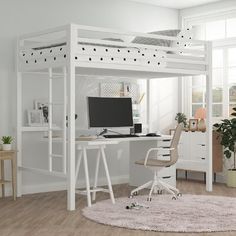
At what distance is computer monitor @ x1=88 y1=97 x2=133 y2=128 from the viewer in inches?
250

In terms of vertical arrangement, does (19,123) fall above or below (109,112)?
below

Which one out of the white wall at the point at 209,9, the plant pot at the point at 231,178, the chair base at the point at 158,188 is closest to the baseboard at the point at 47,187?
the chair base at the point at 158,188

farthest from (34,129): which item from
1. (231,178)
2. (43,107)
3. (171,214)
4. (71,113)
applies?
(231,178)

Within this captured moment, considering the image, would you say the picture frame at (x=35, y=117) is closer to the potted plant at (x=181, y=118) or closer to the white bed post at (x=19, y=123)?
the white bed post at (x=19, y=123)

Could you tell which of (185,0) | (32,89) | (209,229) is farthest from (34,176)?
(185,0)

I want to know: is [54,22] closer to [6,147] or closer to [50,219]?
[6,147]

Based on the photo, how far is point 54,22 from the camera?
6.77m

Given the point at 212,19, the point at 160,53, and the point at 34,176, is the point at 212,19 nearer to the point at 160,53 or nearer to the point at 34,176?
the point at 160,53

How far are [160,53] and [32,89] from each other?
1.66 meters

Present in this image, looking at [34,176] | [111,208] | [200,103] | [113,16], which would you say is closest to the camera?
[111,208]

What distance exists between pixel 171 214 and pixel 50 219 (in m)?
1.16

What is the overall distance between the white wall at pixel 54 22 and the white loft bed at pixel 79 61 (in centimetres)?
15

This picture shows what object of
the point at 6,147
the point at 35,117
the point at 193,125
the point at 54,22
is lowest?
the point at 6,147

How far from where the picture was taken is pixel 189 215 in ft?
16.4
